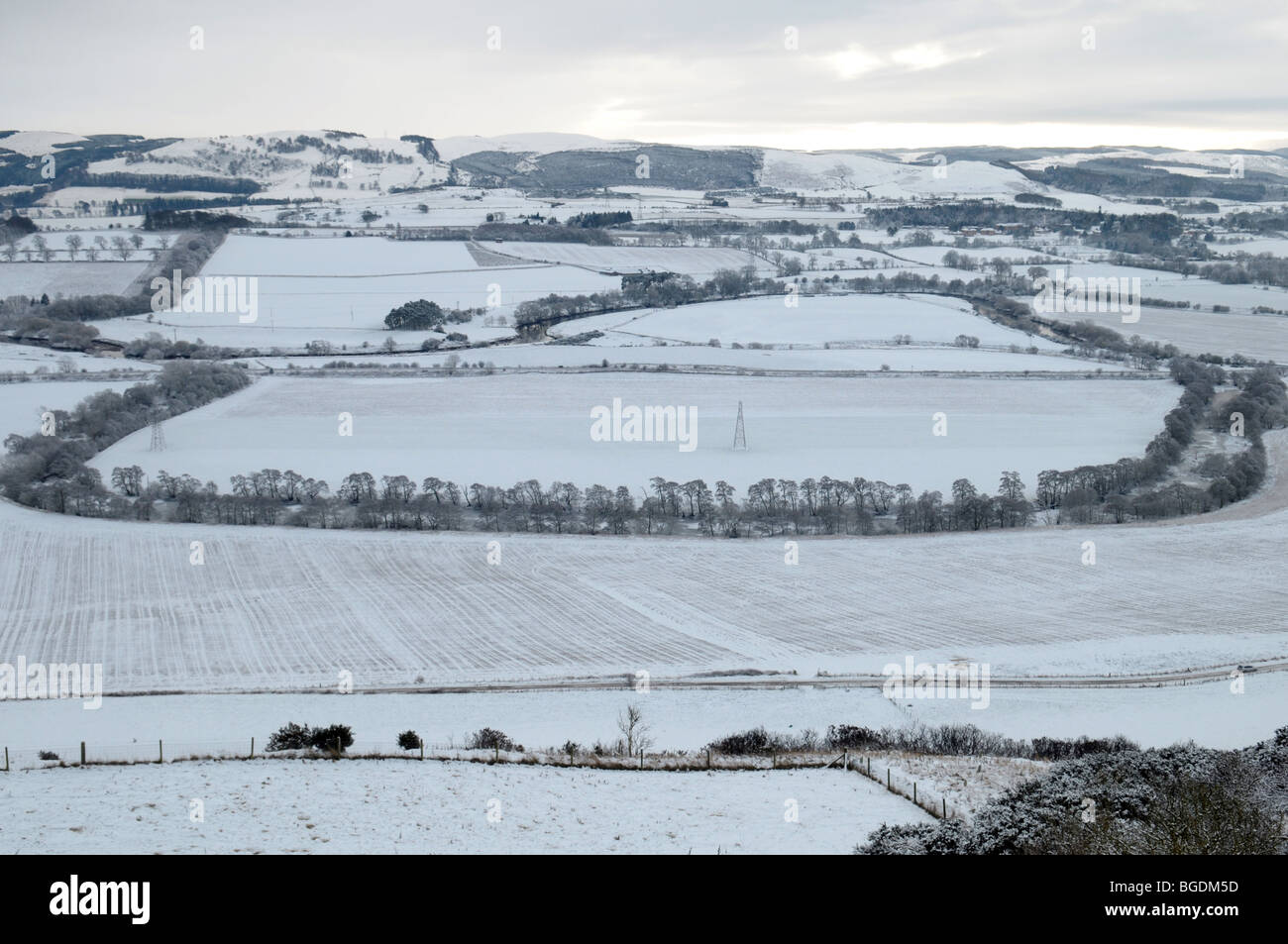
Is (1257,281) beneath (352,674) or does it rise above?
above

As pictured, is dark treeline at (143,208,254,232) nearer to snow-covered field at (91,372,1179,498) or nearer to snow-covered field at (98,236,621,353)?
snow-covered field at (98,236,621,353)

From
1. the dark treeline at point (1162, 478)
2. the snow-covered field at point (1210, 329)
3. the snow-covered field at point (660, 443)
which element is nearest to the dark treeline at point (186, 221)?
the snow-covered field at point (660, 443)

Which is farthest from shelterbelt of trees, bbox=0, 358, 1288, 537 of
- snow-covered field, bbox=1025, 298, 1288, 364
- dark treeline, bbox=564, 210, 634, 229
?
dark treeline, bbox=564, 210, 634, 229

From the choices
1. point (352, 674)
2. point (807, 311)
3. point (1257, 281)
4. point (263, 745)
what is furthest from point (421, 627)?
point (1257, 281)

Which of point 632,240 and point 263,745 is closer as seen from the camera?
point 263,745

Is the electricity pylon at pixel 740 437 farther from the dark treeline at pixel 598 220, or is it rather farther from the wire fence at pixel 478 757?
the dark treeline at pixel 598 220

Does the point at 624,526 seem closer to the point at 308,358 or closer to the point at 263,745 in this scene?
the point at 263,745

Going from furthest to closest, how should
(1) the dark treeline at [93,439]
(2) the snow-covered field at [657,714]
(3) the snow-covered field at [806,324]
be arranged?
(3) the snow-covered field at [806,324] → (1) the dark treeline at [93,439] → (2) the snow-covered field at [657,714]
